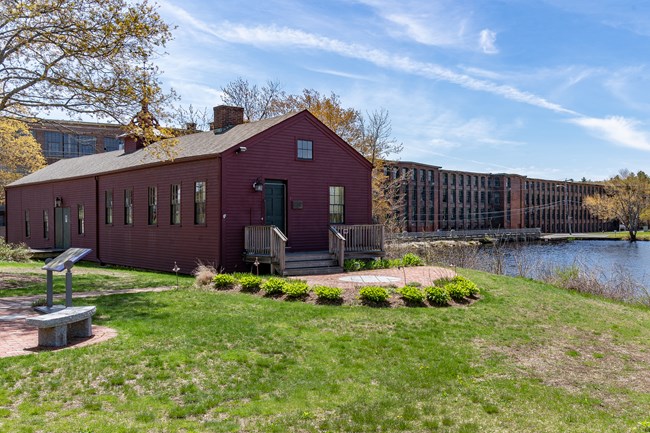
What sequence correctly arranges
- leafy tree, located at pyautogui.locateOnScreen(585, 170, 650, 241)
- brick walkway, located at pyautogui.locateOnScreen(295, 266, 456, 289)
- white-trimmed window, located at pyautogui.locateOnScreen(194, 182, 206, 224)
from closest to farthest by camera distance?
1. brick walkway, located at pyautogui.locateOnScreen(295, 266, 456, 289)
2. white-trimmed window, located at pyautogui.locateOnScreen(194, 182, 206, 224)
3. leafy tree, located at pyautogui.locateOnScreen(585, 170, 650, 241)

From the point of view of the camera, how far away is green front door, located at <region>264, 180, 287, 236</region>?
61.7 ft

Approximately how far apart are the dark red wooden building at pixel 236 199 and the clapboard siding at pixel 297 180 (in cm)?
3

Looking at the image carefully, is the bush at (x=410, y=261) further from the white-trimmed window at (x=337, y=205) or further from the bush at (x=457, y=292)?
the bush at (x=457, y=292)

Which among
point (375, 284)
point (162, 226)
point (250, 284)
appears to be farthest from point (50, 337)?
point (162, 226)

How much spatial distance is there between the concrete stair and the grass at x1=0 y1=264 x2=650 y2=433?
5.12 meters

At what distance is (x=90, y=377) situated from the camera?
6.50 m

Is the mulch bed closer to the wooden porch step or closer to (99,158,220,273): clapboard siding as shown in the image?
the wooden porch step

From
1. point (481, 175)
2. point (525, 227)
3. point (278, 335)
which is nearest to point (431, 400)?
point (278, 335)

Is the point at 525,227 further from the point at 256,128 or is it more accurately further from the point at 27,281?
the point at 27,281

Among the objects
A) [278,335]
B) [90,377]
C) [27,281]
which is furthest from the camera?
[27,281]

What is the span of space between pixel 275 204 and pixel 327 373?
1206 centimetres

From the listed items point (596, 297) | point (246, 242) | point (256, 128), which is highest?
point (256, 128)

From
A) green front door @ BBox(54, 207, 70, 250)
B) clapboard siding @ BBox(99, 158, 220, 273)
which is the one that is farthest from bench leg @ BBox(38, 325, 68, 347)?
green front door @ BBox(54, 207, 70, 250)

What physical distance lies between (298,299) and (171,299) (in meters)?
2.75
